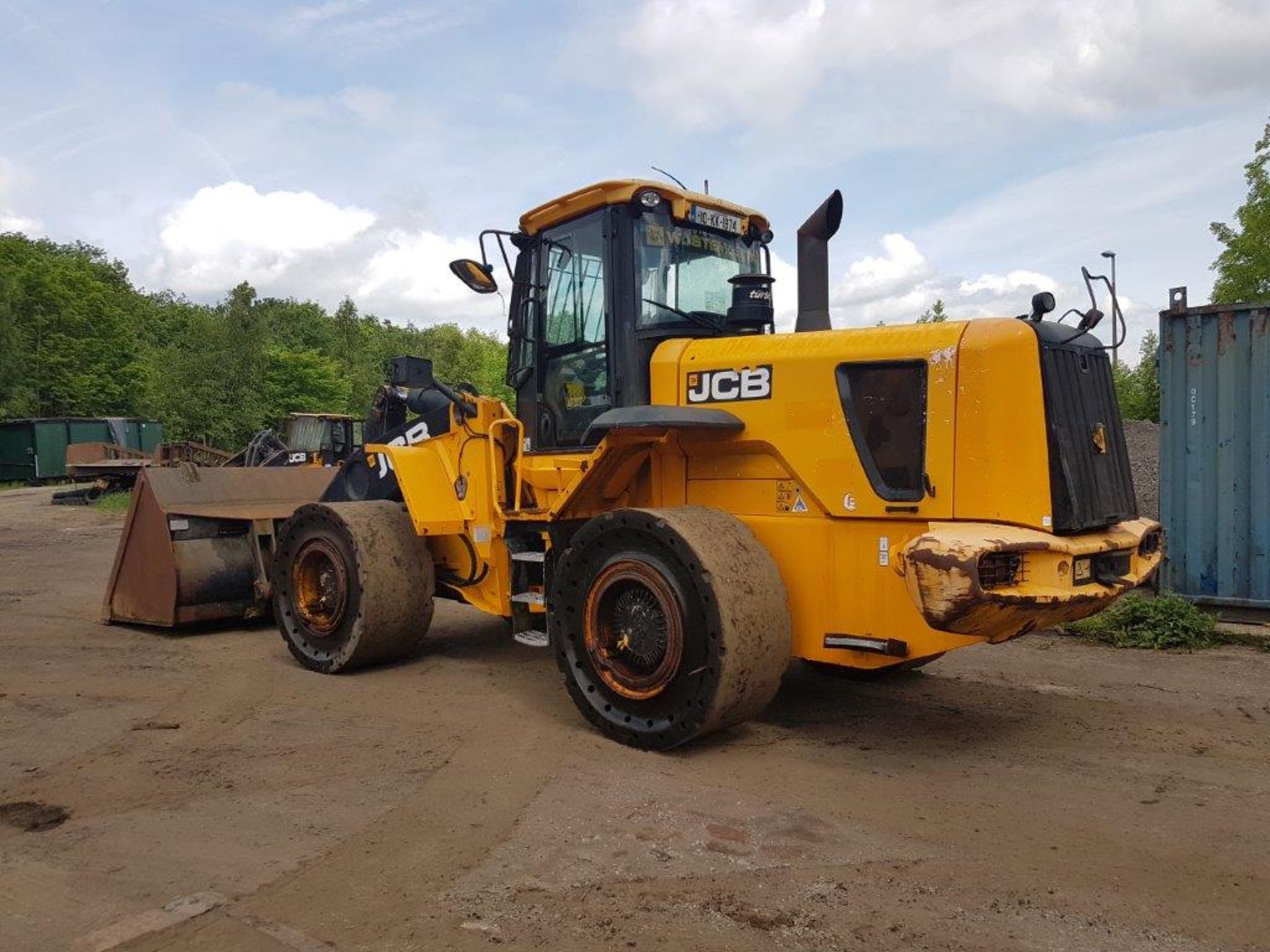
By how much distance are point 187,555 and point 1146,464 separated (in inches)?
452

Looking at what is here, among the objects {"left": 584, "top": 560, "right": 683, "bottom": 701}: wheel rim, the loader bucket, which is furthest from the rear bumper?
the loader bucket

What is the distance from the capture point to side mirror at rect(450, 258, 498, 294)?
662 cm

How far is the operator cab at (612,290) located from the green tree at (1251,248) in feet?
86.5

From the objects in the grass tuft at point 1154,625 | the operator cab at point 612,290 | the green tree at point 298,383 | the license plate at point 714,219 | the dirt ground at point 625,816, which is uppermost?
the green tree at point 298,383

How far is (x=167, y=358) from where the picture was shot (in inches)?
1801

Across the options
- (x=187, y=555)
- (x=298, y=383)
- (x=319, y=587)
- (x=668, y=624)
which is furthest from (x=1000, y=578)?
(x=298, y=383)

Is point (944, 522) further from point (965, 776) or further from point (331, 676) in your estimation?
point (331, 676)

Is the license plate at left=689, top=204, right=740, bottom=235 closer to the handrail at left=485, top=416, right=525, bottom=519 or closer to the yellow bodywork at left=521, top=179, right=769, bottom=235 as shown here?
the yellow bodywork at left=521, top=179, right=769, bottom=235

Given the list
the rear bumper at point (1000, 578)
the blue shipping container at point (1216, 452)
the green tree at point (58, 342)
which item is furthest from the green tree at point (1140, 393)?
the green tree at point (58, 342)

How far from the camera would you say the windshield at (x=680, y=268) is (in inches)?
241

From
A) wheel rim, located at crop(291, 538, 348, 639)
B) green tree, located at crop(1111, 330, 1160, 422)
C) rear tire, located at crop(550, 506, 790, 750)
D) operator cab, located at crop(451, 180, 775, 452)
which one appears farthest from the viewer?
green tree, located at crop(1111, 330, 1160, 422)

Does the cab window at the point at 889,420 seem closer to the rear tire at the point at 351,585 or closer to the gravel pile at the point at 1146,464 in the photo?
the rear tire at the point at 351,585

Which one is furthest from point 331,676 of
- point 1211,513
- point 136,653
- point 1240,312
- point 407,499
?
point 1240,312

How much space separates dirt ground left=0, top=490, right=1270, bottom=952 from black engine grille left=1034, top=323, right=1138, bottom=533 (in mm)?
1233
